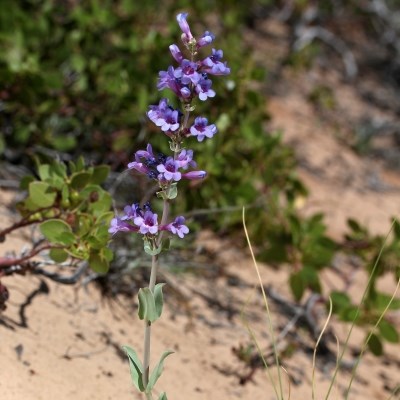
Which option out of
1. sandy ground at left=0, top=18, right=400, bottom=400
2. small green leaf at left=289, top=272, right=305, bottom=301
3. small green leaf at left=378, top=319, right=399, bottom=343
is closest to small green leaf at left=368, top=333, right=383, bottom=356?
small green leaf at left=378, top=319, right=399, bottom=343

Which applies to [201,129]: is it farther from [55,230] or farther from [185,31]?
[55,230]

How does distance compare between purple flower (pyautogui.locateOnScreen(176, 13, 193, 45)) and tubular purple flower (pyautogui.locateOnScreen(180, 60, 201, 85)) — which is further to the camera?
purple flower (pyautogui.locateOnScreen(176, 13, 193, 45))

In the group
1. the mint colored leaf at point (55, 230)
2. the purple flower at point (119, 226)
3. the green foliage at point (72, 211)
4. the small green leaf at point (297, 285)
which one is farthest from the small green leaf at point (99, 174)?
the small green leaf at point (297, 285)

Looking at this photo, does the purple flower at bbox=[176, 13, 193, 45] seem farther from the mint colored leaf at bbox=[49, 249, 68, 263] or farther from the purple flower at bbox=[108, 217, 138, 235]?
the mint colored leaf at bbox=[49, 249, 68, 263]

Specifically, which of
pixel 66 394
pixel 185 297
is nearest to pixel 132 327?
pixel 185 297

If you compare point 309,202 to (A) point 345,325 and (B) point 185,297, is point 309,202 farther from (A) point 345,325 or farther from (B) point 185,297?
(B) point 185,297
